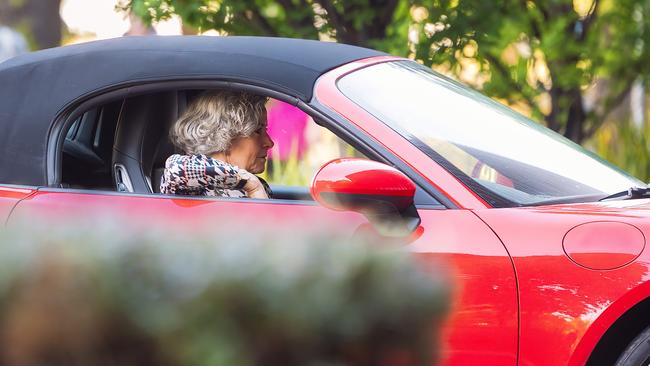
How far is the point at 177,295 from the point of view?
1680mm

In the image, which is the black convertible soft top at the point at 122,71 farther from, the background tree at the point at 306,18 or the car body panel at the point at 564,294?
the background tree at the point at 306,18

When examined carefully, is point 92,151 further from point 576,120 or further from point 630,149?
point 630,149

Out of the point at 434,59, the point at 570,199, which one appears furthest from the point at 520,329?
the point at 434,59

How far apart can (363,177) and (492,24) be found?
147 inches

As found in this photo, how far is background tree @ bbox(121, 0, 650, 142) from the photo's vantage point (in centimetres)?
618

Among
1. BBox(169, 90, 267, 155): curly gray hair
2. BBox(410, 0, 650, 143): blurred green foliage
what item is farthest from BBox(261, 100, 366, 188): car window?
BBox(169, 90, 267, 155): curly gray hair

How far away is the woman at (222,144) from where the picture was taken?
347cm

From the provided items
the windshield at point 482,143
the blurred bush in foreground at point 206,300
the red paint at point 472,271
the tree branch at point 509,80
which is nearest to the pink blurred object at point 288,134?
the tree branch at point 509,80

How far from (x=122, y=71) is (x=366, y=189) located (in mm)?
996

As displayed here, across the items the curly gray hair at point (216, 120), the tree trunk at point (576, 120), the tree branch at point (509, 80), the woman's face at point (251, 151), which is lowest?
the tree trunk at point (576, 120)

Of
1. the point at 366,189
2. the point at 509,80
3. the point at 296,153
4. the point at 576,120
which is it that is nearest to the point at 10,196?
the point at 366,189

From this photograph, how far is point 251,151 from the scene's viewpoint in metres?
3.82

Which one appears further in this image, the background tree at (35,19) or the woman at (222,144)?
the background tree at (35,19)

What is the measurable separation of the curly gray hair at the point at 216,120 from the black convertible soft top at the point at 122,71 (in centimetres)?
22
